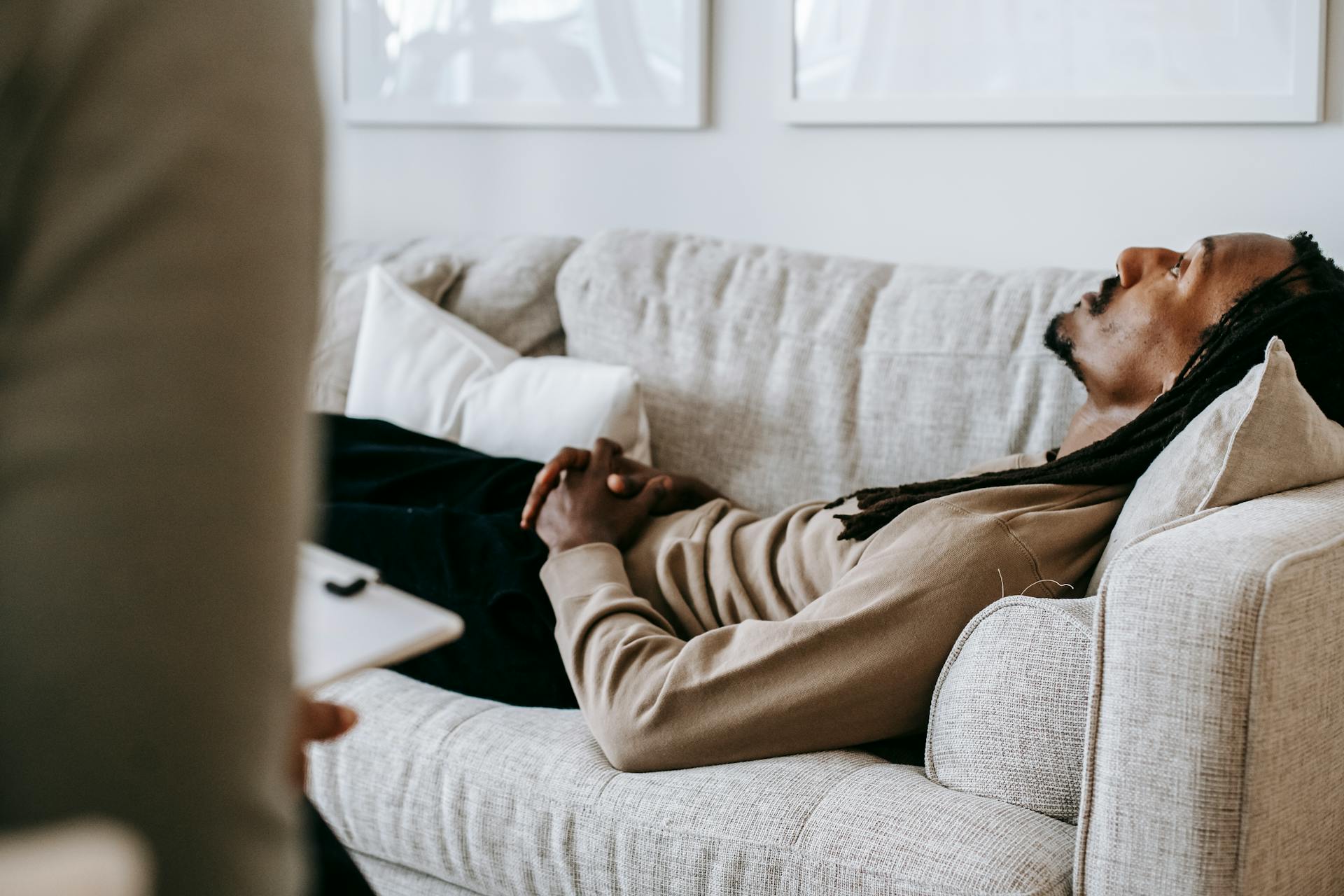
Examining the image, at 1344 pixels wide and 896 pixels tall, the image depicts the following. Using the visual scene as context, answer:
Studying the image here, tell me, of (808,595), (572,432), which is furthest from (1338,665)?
(572,432)

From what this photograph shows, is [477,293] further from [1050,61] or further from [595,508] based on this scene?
[1050,61]

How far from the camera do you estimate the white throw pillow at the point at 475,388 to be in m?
1.97

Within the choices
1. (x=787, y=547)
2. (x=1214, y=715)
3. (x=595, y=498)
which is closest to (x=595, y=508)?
(x=595, y=498)

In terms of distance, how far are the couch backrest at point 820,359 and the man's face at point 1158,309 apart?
0.43 feet

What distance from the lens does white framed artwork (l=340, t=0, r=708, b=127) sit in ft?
8.17

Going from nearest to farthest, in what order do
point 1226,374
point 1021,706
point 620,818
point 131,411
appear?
point 131,411 < point 1021,706 < point 620,818 < point 1226,374

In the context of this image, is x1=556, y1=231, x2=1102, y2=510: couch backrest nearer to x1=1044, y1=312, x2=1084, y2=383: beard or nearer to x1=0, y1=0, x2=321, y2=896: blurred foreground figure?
x1=1044, y1=312, x2=1084, y2=383: beard

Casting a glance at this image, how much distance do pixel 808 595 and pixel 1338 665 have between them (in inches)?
25.0

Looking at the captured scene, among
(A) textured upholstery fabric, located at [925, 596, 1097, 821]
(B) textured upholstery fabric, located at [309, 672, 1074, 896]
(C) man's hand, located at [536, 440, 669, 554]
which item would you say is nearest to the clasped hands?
(C) man's hand, located at [536, 440, 669, 554]

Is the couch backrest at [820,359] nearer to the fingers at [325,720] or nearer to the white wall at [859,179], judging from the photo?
the white wall at [859,179]

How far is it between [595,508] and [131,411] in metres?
1.43

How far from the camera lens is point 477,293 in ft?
7.64

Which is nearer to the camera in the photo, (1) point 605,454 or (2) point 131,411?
(2) point 131,411

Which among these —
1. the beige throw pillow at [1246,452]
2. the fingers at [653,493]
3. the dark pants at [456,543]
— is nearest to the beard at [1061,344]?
the beige throw pillow at [1246,452]
